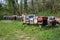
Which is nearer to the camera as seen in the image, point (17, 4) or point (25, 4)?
point (17, 4)

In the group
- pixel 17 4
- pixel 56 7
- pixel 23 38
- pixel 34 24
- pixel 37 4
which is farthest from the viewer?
pixel 37 4

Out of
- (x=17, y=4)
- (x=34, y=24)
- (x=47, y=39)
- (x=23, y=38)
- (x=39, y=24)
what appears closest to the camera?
(x=47, y=39)

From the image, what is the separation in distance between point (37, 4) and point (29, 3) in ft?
2.97

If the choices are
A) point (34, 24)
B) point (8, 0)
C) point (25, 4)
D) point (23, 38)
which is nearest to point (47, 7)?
point (25, 4)

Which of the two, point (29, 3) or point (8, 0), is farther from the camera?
point (29, 3)

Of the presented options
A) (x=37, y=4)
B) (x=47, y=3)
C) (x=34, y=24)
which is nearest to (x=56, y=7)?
(x=47, y=3)

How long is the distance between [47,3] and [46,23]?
634cm

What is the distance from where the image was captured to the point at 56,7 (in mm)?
10031

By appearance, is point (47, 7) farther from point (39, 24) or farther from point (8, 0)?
point (39, 24)

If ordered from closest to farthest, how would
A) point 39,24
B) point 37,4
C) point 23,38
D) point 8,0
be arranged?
point 23,38
point 39,24
point 8,0
point 37,4

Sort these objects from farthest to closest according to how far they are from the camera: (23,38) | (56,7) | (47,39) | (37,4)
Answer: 1. (37,4)
2. (56,7)
3. (23,38)
4. (47,39)

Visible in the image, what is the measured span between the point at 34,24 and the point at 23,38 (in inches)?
65.1

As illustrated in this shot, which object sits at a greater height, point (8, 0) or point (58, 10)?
point (8, 0)

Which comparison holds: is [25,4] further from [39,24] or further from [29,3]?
[39,24]
